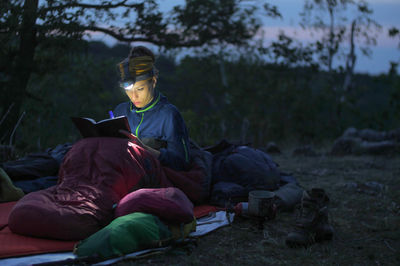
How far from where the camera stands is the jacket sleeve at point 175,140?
11.1ft

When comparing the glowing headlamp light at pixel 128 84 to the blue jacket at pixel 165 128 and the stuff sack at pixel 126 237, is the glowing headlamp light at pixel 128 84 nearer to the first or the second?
the blue jacket at pixel 165 128

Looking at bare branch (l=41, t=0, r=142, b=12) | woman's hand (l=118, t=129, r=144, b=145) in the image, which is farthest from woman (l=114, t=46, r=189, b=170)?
bare branch (l=41, t=0, r=142, b=12)

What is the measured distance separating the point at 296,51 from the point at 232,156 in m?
6.94

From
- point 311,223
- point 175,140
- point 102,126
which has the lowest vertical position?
point 311,223

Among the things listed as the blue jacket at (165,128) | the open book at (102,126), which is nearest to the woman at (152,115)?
the blue jacket at (165,128)

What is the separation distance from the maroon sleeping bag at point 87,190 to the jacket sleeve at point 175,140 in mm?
197

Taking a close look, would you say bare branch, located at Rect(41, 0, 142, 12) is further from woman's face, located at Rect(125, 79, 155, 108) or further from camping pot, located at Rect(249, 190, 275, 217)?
camping pot, located at Rect(249, 190, 275, 217)

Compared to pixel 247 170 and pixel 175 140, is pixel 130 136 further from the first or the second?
pixel 247 170

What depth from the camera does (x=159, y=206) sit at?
2.68 meters

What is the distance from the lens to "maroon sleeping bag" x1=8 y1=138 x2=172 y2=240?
2.59 m

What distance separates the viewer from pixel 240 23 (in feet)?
26.9

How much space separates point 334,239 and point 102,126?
194 cm

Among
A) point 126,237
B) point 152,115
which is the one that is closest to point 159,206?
point 126,237

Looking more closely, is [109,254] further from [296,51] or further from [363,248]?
[296,51]
